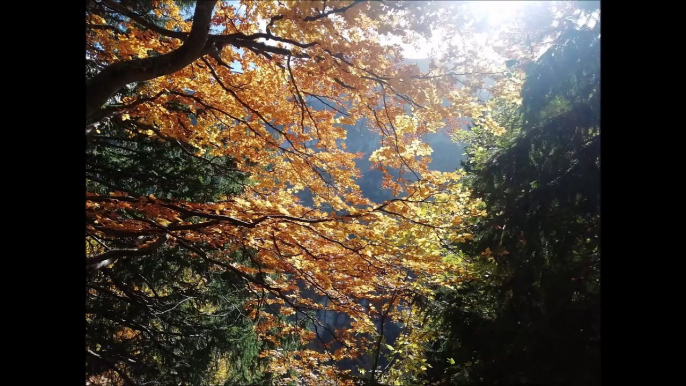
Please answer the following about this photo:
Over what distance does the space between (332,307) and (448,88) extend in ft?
7.65

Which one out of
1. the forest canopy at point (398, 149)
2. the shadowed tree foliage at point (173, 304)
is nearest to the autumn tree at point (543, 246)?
the forest canopy at point (398, 149)

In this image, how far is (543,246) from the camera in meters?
2.74

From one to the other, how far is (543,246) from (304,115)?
186 cm

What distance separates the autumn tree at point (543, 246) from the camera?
2.20m

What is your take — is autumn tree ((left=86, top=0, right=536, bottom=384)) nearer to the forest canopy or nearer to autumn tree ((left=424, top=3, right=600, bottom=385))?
the forest canopy

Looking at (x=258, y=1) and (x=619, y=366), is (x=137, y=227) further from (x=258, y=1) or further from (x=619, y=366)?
(x=619, y=366)

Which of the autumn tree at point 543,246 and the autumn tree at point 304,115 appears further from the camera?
the autumn tree at point 543,246

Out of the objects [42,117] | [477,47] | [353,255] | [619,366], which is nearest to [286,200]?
[353,255]

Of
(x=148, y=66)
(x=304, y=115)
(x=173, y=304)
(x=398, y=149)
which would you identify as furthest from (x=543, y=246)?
(x=173, y=304)

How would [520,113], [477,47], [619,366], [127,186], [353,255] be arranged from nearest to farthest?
[619,366], [477,47], [353,255], [520,113], [127,186]

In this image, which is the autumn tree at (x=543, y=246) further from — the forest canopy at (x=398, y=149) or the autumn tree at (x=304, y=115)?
the autumn tree at (x=304, y=115)

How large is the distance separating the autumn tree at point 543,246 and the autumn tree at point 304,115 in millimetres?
392

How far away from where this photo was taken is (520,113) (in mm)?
3262

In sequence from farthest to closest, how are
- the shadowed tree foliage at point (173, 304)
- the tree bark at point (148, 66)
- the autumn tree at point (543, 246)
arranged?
the shadowed tree foliage at point (173, 304), the autumn tree at point (543, 246), the tree bark at point (148, 66)
